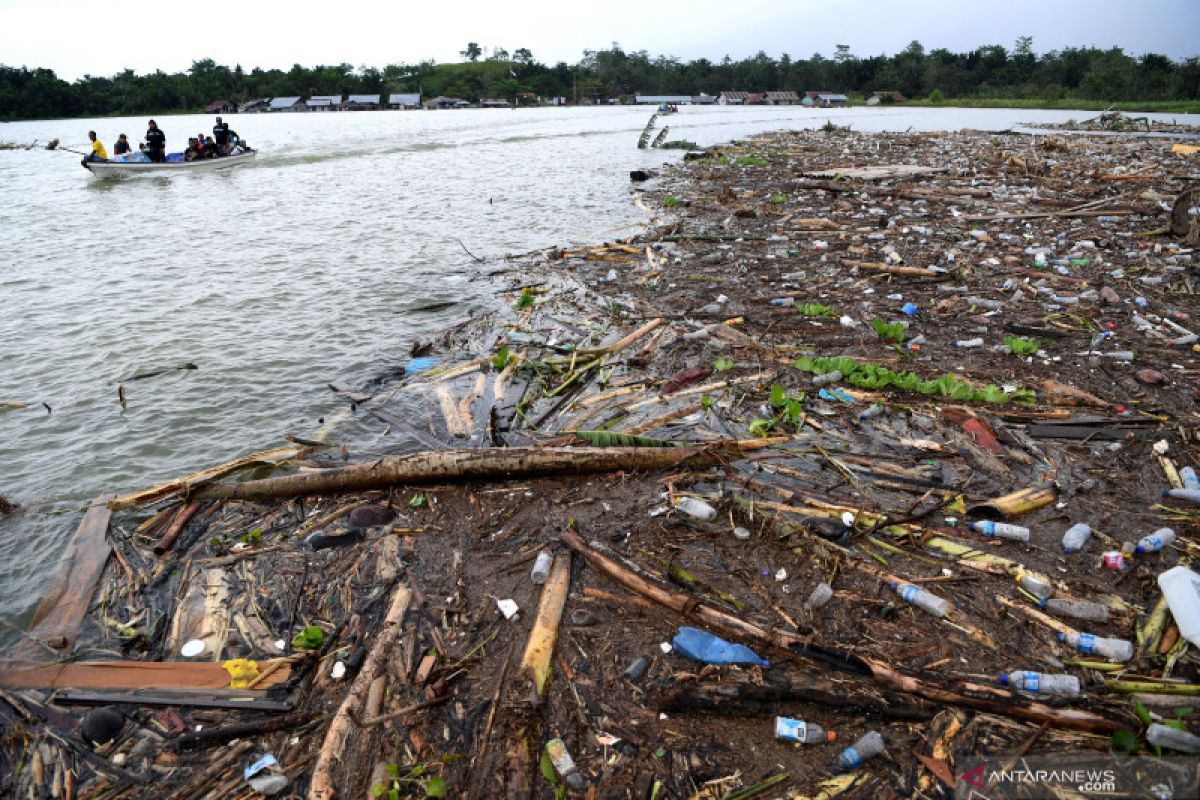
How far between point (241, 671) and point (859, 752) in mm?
3336

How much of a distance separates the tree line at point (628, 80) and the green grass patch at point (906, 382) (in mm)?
79341

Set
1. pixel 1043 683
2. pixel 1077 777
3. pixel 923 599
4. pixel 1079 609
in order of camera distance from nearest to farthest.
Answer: pixel 1077 777
pixel 1043 683
pixel 1079 609
pixel 923 599

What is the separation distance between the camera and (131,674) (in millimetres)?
3438

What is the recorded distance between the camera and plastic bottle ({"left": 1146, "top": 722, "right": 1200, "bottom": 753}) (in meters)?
2.40

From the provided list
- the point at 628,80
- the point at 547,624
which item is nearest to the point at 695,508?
the point at 547,624

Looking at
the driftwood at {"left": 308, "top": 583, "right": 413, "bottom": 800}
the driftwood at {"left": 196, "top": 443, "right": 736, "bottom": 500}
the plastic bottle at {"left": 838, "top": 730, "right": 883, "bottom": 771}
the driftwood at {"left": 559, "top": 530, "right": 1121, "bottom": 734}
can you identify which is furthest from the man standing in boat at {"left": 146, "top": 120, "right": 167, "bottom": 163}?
the plastic bottle at {"left": 838, "top": 730, "right": 883, "bottom": 771}

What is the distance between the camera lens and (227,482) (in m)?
5.31

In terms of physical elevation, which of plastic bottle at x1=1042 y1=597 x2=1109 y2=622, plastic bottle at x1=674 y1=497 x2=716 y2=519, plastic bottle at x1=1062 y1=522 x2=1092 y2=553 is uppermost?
plastic bottle at x1=1062 y1=522 x2=1092 y2=553

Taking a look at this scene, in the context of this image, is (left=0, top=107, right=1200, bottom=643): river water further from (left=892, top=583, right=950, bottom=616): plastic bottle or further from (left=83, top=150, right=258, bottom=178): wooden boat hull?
(left=892, top=583, right=950, bottom=616): plastic bottle

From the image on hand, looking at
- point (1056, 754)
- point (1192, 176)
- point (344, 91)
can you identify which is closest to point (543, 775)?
point (1056, 754)

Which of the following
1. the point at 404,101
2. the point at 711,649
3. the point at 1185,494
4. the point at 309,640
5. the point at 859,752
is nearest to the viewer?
the point at 859,752

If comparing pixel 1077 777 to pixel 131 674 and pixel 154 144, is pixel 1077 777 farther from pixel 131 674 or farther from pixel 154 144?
pixel 154 144

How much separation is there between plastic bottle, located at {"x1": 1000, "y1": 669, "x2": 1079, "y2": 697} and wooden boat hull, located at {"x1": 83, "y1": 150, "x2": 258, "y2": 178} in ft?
118

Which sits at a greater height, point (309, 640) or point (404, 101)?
point (404, 101)
